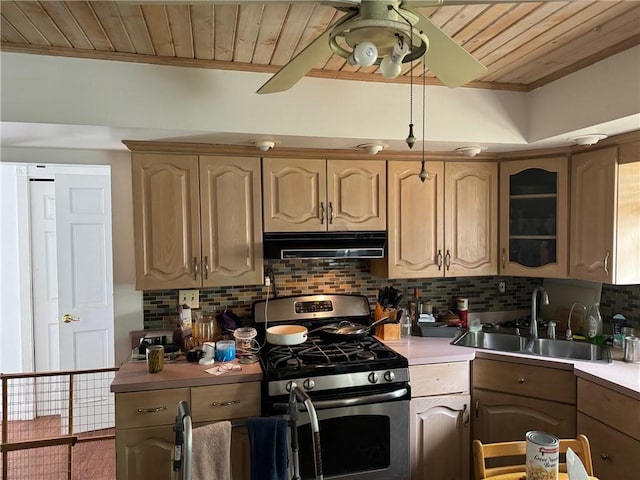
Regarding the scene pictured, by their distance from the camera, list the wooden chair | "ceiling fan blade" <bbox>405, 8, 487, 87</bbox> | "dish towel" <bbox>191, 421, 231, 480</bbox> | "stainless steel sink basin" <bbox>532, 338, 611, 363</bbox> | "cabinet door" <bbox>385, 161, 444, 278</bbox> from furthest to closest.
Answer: "cabinet door" <bbox>385, 161, 444, 278</bbox> → "stainless steel sink basin" <bbox>532, 338, 611, 363</bbox> → "dish towel" <bbox>191, 421, 231, 480</bbox> → the wooden chair → "ceiling fan blade" <bbox>405, 8, 487, 87</bbox>

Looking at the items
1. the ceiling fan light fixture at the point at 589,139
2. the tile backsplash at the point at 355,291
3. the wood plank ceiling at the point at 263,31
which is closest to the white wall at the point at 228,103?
the wood plank ceiling at the point at 263,31

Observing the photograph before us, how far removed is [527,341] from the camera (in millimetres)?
2547

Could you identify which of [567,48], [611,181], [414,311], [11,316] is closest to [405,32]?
[567,48]

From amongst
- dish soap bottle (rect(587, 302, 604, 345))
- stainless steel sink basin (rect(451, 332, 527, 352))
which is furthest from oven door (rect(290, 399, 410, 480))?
dish soap bottle (rect(587, 302, 604, 345))

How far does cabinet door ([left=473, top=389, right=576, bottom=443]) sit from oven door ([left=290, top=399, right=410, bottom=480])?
48 cm

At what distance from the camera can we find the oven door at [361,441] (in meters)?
1.98

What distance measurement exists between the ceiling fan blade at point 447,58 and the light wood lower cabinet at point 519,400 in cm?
156

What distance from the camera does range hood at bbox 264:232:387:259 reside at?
2.32 meters

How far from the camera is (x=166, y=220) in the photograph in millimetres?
2230

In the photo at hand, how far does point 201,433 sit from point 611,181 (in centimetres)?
232

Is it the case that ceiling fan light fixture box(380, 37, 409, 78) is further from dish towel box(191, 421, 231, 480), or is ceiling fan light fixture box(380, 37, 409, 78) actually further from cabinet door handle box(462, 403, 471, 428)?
cabinet door handle box(462, 403, 471, 428)

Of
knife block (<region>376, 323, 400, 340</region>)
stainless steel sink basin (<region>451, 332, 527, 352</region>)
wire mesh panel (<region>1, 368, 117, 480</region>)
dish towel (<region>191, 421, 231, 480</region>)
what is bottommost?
wire mesh panel (<region>1, 368, 117, 480</region>)

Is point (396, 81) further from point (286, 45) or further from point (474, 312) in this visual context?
point (474, 312)

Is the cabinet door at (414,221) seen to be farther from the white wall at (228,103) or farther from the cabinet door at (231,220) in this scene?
the cabinet door at (231,220)
